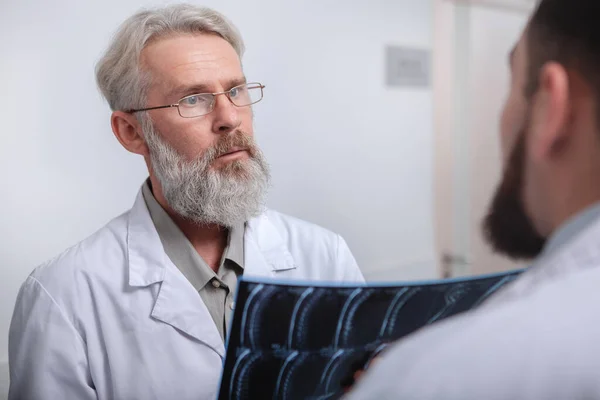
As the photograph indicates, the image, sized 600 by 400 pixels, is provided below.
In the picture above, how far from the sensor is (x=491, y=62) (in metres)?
1.07

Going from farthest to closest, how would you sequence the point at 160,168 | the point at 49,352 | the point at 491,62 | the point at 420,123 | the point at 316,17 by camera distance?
the point at 420,123, the point at 316,17, the point at 491,62, the point at 160,168, the point at 49,352

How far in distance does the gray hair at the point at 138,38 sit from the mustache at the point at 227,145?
0.12m

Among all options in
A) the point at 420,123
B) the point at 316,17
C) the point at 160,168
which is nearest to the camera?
the point at 160,168

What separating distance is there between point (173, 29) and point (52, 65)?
7.8 inches

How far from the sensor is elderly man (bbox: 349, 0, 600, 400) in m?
0.26

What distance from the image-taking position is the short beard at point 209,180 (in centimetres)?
87

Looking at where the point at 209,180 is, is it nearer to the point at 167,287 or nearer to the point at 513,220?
the point at 167,287

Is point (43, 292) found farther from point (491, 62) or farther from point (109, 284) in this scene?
point (491, 62)

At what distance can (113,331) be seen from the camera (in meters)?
0.81

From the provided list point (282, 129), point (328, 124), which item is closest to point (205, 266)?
point (282, 129)

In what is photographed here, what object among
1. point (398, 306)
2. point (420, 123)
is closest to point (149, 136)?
point (398, 306)

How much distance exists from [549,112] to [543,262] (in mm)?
75

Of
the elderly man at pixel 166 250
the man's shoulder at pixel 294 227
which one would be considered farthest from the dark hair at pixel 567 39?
the man's shoulder at pixel 294 227

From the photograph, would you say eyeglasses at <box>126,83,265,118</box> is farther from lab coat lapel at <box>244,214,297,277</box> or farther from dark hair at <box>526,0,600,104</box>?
dark hair at <box>526,0,600,104</box>
